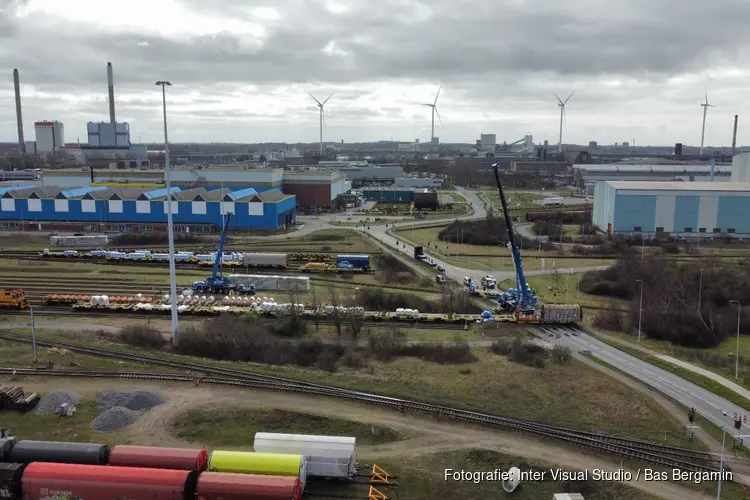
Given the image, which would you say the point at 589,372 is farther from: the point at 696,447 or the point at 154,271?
the point at 154,271

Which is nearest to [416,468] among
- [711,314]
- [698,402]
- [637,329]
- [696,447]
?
[696,447]

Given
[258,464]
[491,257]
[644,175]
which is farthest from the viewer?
[644,175]

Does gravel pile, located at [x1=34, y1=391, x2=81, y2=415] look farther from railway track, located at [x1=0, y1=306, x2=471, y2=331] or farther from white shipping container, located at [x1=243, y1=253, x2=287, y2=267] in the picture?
white shipping container, located at [x1=243, y1=253, x2=287, y2=267]

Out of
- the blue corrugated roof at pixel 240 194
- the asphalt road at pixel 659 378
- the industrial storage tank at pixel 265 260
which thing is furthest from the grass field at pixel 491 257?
the blue corrugated roof at pixel 240 194

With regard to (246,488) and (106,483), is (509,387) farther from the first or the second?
(106,483)

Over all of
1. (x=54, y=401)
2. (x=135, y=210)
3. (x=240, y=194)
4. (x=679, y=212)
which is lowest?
(x=54, y=401)

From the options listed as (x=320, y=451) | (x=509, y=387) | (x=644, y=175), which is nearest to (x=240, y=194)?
(x=509, y=387)

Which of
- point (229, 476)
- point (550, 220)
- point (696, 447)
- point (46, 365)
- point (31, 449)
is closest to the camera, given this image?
point (229, 476)
